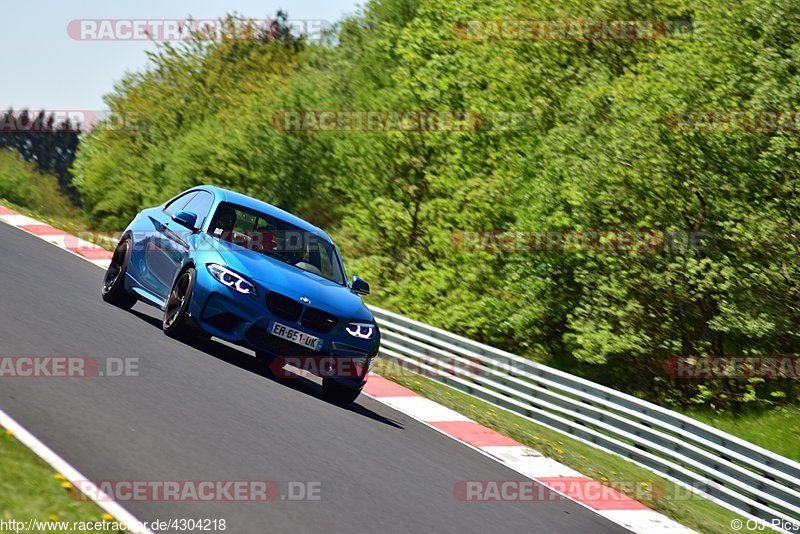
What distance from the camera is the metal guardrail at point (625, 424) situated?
12469 mm

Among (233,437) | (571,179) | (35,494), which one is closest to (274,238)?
(233,437)

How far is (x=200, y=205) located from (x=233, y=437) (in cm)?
458

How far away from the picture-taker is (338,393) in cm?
1129

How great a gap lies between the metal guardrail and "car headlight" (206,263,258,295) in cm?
612

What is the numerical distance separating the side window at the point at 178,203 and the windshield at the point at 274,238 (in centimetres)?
120

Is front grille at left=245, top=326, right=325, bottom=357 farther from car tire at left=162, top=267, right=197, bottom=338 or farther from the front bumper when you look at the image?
car tire at left=162, top=267, right=197, bottom=338

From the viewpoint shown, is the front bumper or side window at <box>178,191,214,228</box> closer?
the front bumper

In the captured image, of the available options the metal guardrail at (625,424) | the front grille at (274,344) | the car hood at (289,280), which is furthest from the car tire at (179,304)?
the metal guardrail at (625,424)

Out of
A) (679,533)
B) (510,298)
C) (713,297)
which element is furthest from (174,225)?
(510,298)

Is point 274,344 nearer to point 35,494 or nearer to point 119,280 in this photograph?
point 119,280

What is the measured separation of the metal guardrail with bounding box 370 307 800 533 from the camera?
1247 cm

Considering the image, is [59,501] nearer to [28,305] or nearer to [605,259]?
[28,305]

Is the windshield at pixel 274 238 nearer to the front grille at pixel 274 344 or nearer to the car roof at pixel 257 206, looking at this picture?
the car roof at pixel 257 206

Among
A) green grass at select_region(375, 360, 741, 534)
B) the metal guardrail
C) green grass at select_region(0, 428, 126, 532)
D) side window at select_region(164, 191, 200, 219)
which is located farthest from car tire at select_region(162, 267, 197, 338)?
the metal guardrail
